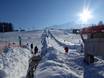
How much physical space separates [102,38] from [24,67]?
7.46 m

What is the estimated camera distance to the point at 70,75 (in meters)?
9.71

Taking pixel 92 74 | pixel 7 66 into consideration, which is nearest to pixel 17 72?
pixel 7 66

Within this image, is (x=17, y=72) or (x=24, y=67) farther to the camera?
(x=24, y=67)

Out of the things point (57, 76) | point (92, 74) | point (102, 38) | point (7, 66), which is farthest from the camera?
point (7, 66)

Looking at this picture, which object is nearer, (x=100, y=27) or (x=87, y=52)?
(x=100, y=27)

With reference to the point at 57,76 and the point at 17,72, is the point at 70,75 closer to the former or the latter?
the point at 57,76

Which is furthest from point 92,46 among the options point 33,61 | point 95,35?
point 33,61

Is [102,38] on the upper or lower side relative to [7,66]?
upper

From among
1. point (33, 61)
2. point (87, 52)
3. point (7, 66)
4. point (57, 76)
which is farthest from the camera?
point (33, 61)

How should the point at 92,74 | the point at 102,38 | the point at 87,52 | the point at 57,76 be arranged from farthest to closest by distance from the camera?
1. the point at 87,52
2. the point at 102,38
3. the point at 92,74
4. the point at 57,76

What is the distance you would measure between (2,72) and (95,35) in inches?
259

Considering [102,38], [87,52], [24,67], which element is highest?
[102,38]

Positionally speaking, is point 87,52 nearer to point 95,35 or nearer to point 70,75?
point 95,35

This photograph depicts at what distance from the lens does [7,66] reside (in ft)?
45.8
